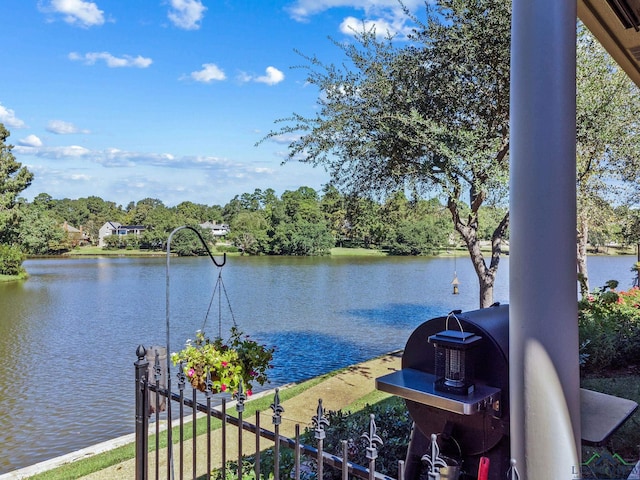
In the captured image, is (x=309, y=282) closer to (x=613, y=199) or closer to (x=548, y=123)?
(x=613, y=199)

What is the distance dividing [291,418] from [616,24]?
4.71m

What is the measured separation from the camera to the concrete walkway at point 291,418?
166 inches

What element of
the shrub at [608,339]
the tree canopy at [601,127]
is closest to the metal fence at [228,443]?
the shrub at [608,339]

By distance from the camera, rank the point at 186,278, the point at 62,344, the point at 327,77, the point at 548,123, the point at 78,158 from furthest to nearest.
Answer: the point at 78,158
the point at 186,278
the point at 62,344
the point at 327,77
the point at 548,123

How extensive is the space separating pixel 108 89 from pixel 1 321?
26578mm

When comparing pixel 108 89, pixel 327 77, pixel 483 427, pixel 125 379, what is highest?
pixel 108 89

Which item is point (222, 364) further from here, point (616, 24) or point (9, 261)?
point (9, 261)

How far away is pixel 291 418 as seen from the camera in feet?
17.2

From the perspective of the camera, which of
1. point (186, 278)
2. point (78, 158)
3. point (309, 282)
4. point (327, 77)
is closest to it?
point (327, 77)

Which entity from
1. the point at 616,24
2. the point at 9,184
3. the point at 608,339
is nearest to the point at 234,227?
the point at 9,184

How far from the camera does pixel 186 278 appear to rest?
26.2 meters

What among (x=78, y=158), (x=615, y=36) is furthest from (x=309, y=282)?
(x=78, y=158)

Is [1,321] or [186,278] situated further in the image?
[186,278]

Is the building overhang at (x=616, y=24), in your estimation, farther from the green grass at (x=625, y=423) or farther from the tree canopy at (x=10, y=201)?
the tree canopy at (x=10, y=201)
